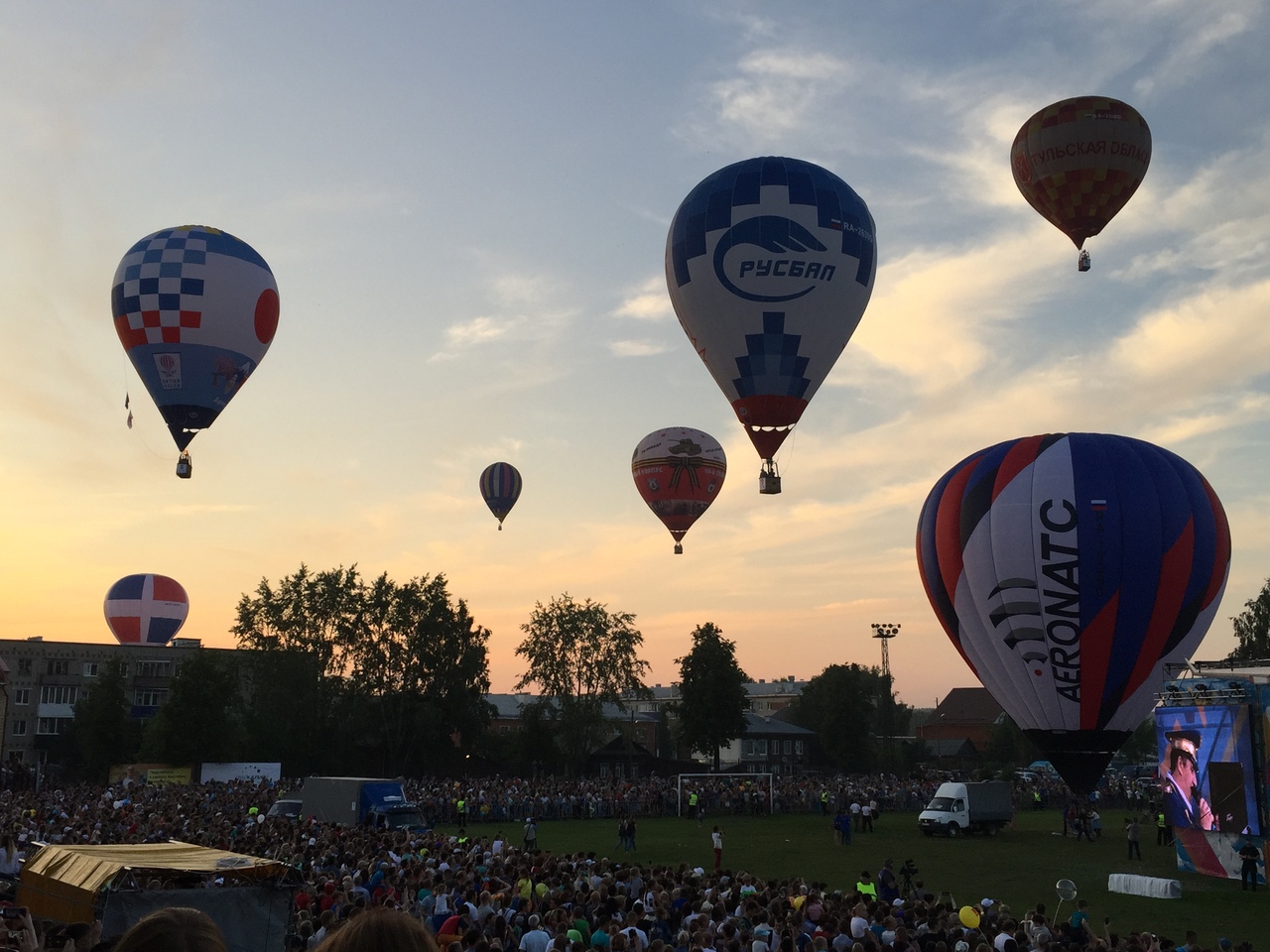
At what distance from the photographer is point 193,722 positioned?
192ft

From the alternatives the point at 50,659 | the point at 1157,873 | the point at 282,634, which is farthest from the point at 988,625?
the point at 50,659

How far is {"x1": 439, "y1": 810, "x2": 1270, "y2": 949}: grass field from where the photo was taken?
70.9ft

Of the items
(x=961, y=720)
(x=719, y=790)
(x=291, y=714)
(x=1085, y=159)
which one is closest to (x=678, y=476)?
(x=719, y=790)

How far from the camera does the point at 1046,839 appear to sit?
3584 centimetres

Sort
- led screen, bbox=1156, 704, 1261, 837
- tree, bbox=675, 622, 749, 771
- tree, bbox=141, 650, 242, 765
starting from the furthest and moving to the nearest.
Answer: tree, bbox=675, 622, 749, 771
tree, bbox=141, 650, 242, 765
led screen, bbox=1156, 704, 1261, 837

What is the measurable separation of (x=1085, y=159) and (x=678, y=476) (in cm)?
2269

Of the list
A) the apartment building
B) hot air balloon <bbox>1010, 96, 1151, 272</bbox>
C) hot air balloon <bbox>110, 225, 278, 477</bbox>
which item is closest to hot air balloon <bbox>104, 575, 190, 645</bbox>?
the apartment building

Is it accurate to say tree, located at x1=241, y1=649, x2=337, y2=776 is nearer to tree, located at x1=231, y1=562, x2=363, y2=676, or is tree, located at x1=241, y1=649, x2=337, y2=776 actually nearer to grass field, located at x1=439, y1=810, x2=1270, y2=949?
tree, located at x1=231, y1=562, x2=363, y2=676

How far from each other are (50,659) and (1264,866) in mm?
87844

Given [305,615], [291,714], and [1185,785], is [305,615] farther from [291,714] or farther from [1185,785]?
[1185,785]

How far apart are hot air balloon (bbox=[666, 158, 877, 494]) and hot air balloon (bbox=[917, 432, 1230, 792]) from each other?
5.67 meters

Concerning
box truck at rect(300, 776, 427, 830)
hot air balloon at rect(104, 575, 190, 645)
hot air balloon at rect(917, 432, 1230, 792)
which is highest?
hot air balloon at rect(104, 575, 190, 645)

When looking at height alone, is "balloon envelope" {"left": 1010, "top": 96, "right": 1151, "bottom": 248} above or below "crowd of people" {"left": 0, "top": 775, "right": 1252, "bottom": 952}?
above

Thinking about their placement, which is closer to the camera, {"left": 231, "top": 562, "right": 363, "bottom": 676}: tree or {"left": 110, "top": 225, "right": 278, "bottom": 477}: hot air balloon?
{"left": 110, "top": 225, "right": 278, "bottom": 477}: hot air balloon
